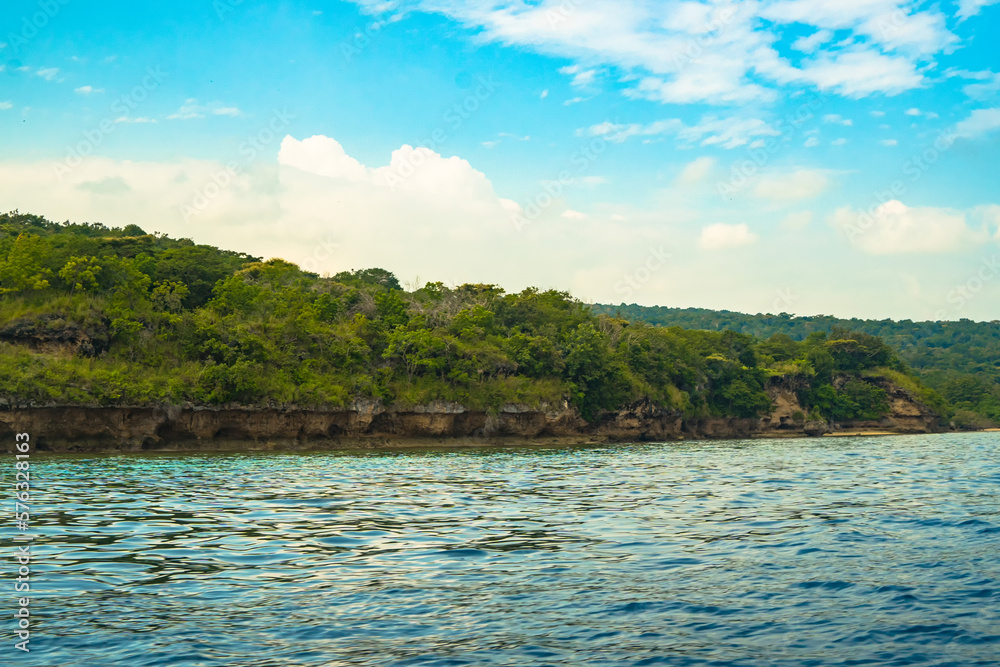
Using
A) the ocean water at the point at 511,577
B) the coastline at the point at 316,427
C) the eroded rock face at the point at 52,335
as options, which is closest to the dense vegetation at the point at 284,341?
the eroded rock face at the point at 52,335

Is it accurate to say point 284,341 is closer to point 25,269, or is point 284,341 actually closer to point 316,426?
point 316,426

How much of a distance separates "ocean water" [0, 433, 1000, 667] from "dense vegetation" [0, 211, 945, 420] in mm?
32551

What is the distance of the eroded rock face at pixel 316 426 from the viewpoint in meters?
50.1

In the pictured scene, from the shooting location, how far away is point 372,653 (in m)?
8.52

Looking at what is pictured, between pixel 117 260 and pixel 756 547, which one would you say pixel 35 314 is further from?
pixel 756 547

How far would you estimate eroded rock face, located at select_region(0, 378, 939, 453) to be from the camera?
50.1 metres

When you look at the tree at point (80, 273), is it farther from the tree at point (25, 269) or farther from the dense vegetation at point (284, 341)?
the tree at point (25, 269)

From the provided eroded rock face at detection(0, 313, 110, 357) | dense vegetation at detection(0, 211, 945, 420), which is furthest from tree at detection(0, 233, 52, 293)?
eroded rock face at detection(0, 313, 110, 357)

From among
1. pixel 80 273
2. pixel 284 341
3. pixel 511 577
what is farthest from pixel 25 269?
pixel 511 577

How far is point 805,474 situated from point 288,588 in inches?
956

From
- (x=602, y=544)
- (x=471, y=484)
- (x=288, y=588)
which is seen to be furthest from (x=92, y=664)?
(x=471, y=484)

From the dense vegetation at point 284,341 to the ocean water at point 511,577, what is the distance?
32551 millimetres

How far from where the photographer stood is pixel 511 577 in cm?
1224

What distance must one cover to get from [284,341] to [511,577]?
5435 cm
